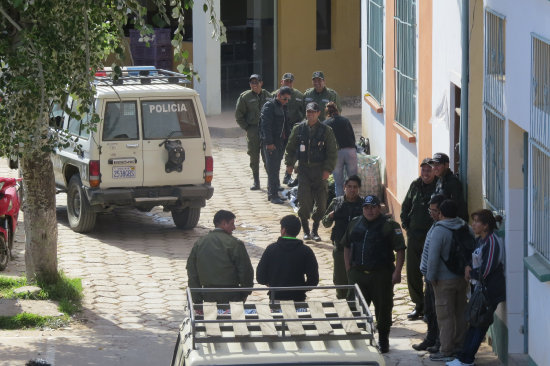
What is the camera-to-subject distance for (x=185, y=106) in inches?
606

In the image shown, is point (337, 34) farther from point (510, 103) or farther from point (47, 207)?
point (510, 103)

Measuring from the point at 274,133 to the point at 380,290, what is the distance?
7494mm

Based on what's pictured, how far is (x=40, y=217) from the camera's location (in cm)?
1271

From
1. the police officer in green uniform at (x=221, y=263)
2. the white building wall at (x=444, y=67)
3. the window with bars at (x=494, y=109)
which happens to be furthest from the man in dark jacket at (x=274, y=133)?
the police officer in green uniform at (x=221, y=263)

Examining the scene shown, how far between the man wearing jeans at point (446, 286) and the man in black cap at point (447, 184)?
98 centimetres

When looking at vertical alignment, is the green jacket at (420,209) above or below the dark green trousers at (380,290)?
above

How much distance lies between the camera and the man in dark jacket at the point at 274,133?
57.4 feet

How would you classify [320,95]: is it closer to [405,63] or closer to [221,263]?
[405,63]

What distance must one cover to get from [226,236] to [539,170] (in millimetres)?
2779

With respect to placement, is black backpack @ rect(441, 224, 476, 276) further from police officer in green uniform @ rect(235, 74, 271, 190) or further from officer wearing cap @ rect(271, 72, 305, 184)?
police officer in green uniform @ rect(235, 74, 271, 190)

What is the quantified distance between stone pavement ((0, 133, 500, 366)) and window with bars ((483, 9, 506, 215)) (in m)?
1.55

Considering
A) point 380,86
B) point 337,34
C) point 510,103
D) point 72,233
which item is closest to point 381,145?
point 380,86

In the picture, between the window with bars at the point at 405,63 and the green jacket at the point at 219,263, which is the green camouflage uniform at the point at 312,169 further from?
the green jacket at the point at 219,263

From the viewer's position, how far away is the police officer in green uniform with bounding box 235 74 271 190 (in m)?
18.3
